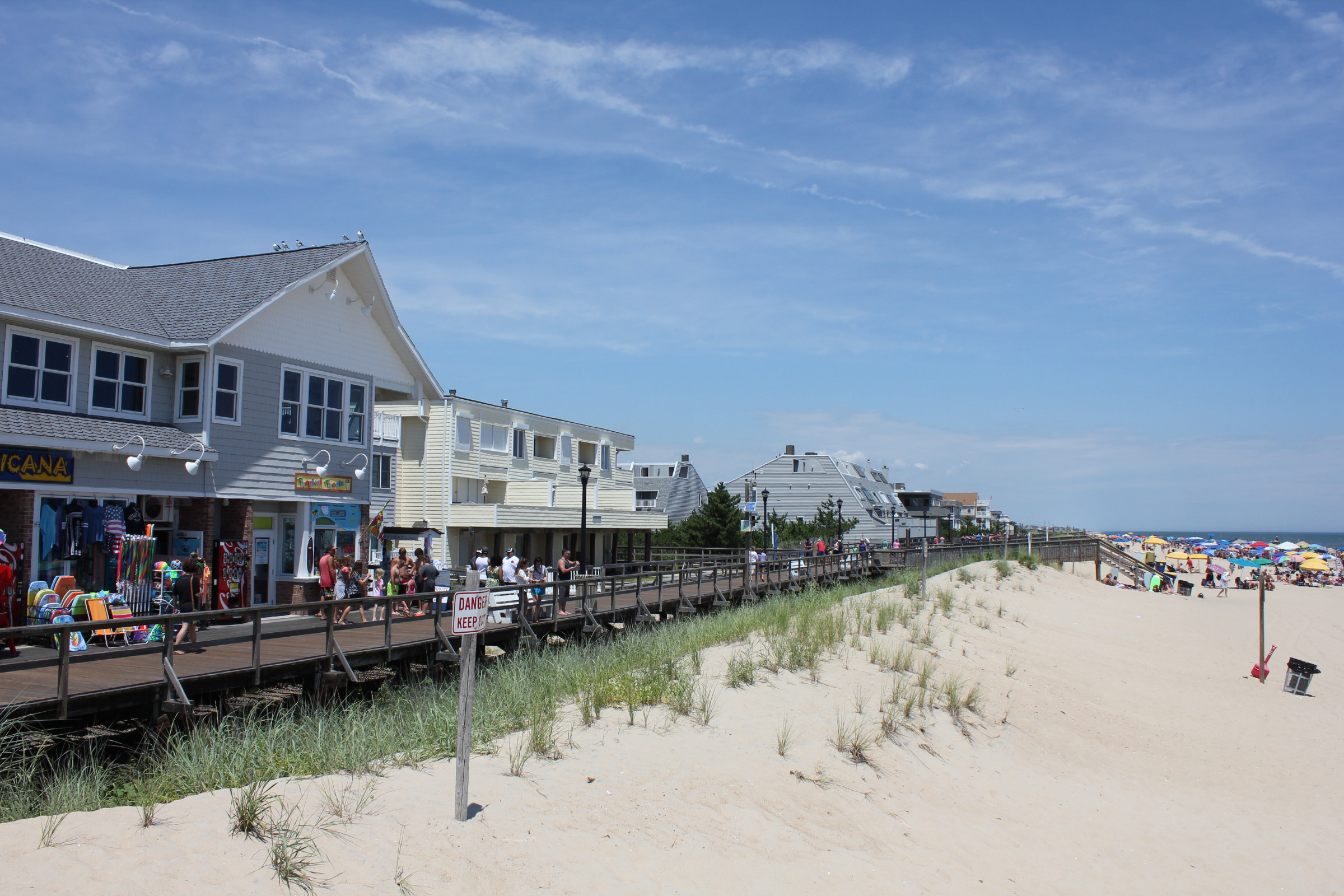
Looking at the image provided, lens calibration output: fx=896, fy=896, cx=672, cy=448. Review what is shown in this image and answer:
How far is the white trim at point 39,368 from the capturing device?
1543 cm

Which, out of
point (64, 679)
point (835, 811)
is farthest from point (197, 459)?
point (835, 811)

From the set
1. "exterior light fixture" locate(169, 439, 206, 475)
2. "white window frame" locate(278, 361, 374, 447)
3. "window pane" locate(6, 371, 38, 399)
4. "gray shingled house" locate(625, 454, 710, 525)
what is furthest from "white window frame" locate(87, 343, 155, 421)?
"gray shingled house" locate(625, 454, 710, 525)

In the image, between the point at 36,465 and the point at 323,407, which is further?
the point at 323,407

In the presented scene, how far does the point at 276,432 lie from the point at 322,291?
358cm

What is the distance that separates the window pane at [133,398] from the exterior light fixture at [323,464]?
3702 mm

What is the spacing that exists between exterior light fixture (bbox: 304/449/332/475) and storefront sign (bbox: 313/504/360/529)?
86cm

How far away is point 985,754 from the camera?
1260 centimetres

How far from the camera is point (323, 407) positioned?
837 inches

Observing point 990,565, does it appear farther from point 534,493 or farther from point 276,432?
point 276,432

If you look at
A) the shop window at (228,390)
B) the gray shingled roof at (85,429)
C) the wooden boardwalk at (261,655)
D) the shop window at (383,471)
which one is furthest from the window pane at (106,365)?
the shop window at (383,471)

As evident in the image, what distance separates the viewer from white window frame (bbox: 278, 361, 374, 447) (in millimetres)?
20172

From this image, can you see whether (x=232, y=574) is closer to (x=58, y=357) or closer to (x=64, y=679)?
(x=58, y=357)

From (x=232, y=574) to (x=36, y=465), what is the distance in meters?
4.91

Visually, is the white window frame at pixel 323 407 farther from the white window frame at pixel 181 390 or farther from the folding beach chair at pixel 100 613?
the folding beach chair at pixel 100 613
